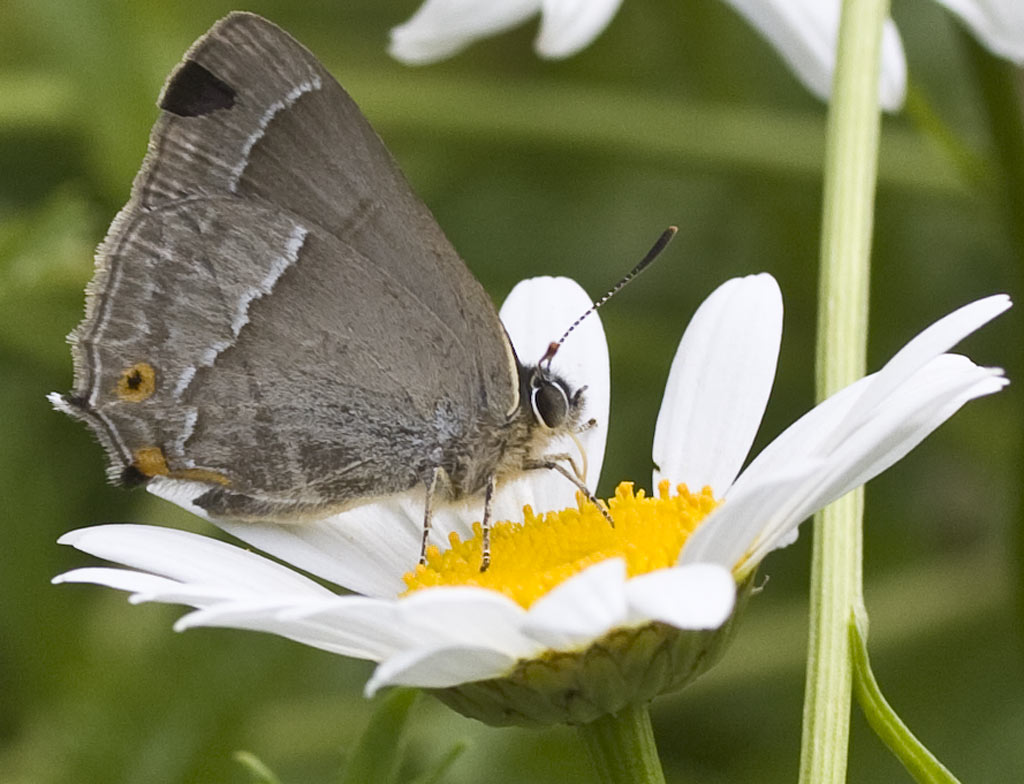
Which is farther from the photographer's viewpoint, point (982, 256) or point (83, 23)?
point (982, 256)

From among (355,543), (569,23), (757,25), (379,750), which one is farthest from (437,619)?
(757,25)

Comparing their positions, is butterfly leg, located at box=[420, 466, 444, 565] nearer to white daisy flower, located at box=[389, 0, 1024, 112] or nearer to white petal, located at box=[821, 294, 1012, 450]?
white petal, located at box=[821, 294, 1012, 450]

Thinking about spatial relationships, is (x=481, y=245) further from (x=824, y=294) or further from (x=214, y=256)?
(x=824, y=294)

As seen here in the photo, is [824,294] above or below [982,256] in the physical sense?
below

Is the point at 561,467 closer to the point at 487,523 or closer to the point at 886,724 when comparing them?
the point at 487,523

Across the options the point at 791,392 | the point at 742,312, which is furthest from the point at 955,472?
the point at 742,312

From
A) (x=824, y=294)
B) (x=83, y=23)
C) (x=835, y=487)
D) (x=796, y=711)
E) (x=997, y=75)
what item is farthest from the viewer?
(x=796, y=711)
